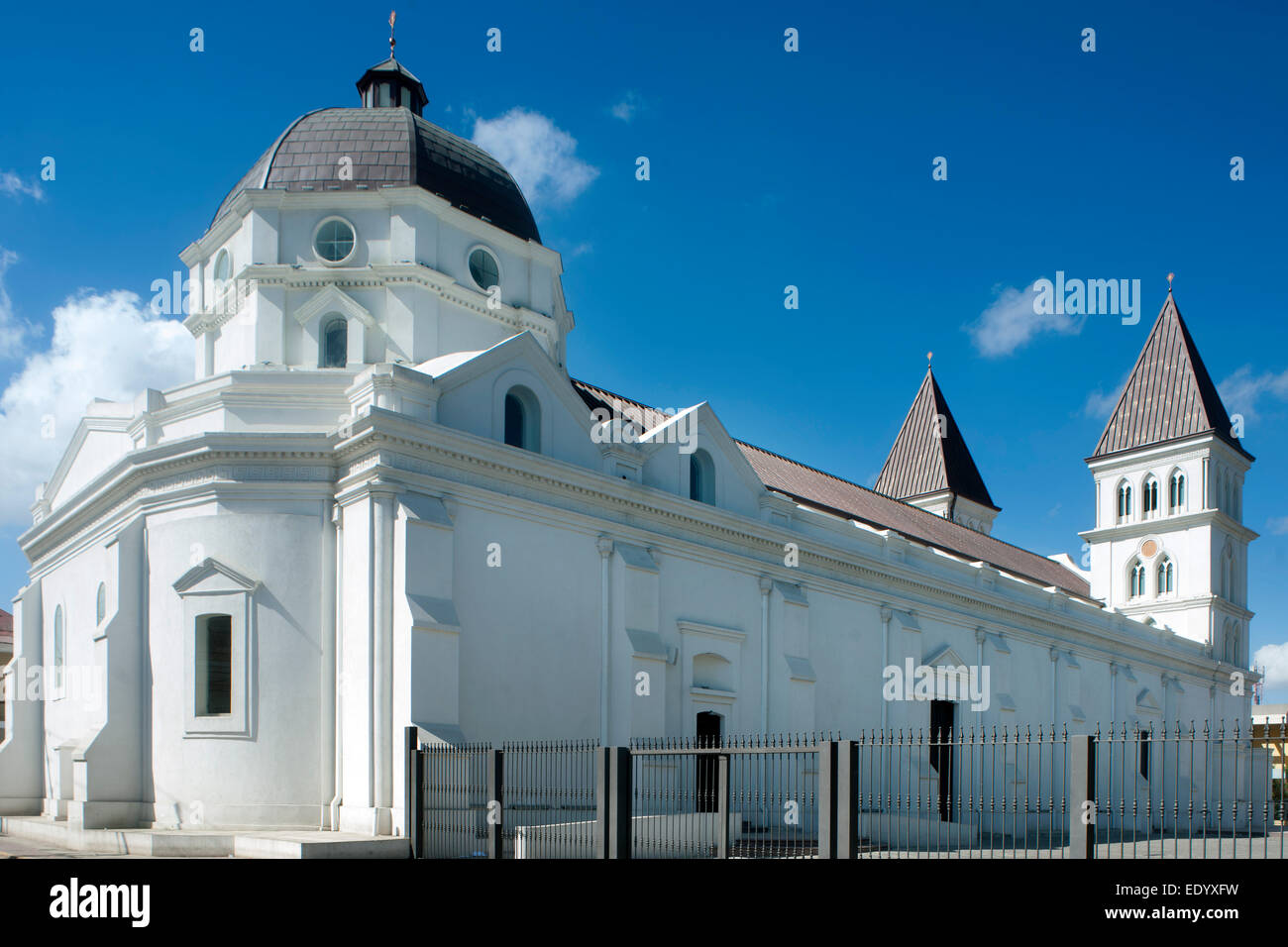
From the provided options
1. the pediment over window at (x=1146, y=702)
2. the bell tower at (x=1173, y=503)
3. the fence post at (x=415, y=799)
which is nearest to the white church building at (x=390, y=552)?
the fence post at (x=415, y=799)

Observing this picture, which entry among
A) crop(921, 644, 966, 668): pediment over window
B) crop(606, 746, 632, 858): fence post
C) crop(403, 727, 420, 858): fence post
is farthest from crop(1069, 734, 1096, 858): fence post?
crop(921, 644, 966, 668): pediment over window

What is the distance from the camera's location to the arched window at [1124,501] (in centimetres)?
5578

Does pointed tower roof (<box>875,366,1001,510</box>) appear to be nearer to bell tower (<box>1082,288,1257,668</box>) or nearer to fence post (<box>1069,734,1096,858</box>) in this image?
bell tower (<box>1082,288,1257,668</box>)

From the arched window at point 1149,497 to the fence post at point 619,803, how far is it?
A: 46.5 m

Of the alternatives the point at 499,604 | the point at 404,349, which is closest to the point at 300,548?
the point at 499,604

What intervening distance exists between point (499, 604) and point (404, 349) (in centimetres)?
673

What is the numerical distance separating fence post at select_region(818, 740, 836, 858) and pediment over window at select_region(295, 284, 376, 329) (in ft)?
52.6

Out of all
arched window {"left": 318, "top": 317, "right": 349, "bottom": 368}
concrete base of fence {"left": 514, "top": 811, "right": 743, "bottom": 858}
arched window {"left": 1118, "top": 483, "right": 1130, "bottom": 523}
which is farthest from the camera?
arched window {"left": 1118, "top": 483, "right": 1130, "bottom": 523}

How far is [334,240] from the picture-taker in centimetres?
2614

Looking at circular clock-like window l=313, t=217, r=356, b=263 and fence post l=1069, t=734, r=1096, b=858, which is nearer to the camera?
fence post l=1069, t=734, r=1096, b=858

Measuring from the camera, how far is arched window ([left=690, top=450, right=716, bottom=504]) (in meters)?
28.0

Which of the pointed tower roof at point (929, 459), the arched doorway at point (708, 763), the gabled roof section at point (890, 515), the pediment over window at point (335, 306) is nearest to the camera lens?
the arched doorway at point (708, 763)

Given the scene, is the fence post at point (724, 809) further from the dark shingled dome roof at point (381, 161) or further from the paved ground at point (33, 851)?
the dark shingled dome roof at point (381, 161)
